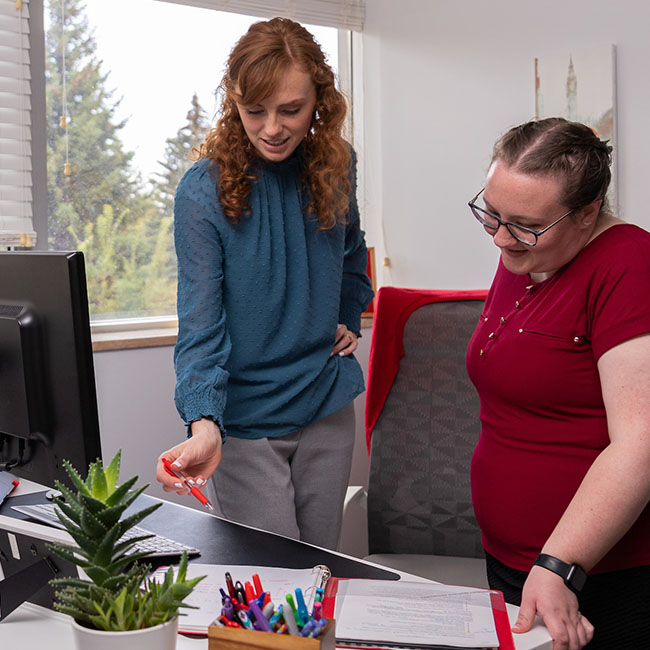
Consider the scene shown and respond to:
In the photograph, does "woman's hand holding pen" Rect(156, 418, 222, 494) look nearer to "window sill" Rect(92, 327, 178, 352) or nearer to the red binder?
the red binder

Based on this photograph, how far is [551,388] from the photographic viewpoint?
1.21 m

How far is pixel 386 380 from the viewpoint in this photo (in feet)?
7.23

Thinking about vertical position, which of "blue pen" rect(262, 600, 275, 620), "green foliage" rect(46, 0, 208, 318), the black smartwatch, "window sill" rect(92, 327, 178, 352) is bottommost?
the black smartwatch

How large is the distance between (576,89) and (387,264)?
3.45ft

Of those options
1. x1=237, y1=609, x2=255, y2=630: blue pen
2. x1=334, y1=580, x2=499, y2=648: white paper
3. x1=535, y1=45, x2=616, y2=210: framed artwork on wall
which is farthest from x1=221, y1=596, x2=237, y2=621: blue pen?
x1=535, y1=45, x2=616, y2=210: framed artwork on wall

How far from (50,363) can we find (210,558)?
39cm

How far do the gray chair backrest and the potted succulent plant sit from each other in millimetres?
1439

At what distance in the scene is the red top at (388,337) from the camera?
2199 mm

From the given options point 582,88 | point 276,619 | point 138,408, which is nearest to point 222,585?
point 276,619

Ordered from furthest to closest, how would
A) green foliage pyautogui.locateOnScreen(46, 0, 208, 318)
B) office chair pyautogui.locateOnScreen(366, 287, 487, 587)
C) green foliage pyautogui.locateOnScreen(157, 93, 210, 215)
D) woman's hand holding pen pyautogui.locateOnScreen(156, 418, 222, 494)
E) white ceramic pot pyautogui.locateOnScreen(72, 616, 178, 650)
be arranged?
green foliage pyautogui.locateOnScreen(157, 93, 210, 215), green foliage pyautogui.locateOnScreen(46, 0, 208, 318), office chair pyautogui.locateOnScreen(366, 287, 487, 587), woman's hand holding pen pyautogui.locateOnScreen(156, 418, 222, 494), white ceramic pot pyautogui.locateOnScreen(72, 616, 178, 650)

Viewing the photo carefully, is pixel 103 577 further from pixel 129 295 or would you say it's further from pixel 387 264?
pixel 387 264

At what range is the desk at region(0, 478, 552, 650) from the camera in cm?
100

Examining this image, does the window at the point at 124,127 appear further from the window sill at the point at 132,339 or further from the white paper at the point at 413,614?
the white paper at the point at 413,614

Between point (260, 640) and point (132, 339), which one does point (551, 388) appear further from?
point (132, 339)
